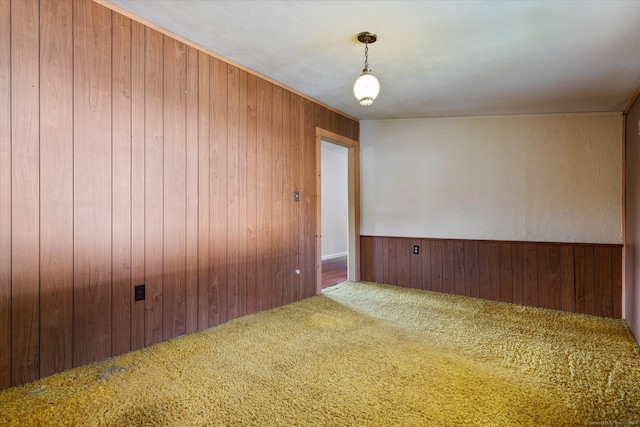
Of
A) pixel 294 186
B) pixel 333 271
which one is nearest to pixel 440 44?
pixel 294 186

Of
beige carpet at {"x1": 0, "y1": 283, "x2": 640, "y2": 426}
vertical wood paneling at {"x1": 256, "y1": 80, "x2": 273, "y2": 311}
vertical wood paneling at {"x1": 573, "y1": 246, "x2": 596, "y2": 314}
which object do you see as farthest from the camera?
vertical wood paneling at {"x1": 573, "y1": 246, "x2": 596, "y2": 314}

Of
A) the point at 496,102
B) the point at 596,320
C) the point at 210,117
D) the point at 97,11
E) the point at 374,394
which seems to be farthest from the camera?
the point at 496,102

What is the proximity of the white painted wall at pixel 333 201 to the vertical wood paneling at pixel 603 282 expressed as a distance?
14.8ft

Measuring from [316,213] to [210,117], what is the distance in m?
1.70

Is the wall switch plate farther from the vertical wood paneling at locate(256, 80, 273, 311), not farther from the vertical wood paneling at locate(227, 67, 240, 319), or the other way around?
the vertical wood paneling at locate(256, 80, 273, 311)

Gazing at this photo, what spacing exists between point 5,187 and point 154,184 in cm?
81

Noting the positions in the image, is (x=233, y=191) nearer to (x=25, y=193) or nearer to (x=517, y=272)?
(x=25, y=193)

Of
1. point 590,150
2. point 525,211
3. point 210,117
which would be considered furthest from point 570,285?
point 210,117

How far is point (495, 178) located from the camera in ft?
13.2

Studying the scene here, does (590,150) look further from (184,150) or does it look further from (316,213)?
(184,150)

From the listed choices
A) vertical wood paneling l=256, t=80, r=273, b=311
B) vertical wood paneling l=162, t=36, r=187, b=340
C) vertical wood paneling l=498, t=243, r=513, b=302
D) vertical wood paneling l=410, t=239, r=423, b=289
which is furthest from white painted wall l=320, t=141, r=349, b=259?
vertical wood paneling l=162, t=36, r=187, b=340

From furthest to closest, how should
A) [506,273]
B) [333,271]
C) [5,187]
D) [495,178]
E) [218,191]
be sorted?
[333,271]
[495,178]
[506,273]
[218,191]
[5,187]

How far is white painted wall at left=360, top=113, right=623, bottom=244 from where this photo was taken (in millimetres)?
3582

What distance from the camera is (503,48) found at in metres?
2.47
